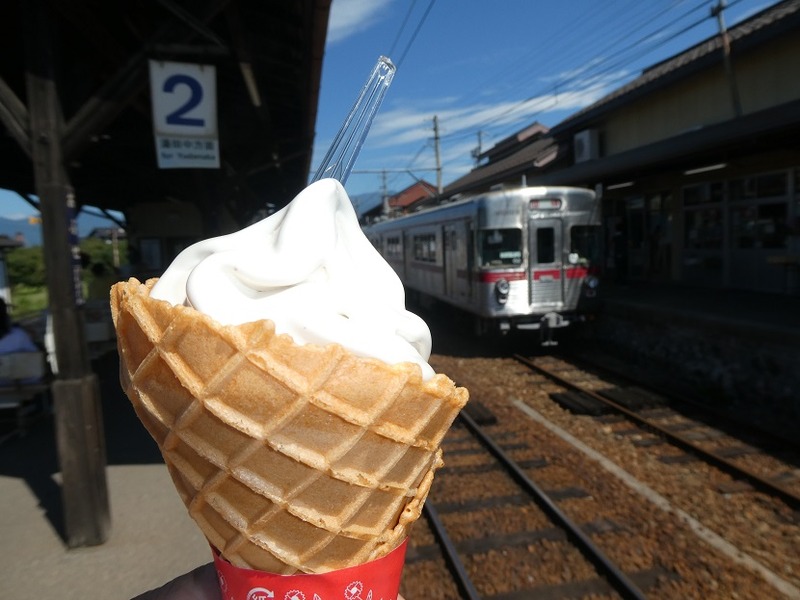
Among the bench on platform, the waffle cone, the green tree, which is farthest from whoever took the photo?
the green tree

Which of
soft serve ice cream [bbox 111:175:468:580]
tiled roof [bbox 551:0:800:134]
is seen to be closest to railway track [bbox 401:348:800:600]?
soft serve ice cream [bbox 111:175:468:580]

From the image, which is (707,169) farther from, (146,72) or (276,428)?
(276,428)

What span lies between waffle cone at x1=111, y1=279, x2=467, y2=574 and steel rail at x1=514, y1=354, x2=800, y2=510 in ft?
16.0

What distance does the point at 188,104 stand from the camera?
4.45 m

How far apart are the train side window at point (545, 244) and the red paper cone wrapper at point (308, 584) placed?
32.5 feet

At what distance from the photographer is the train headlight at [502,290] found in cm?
1082

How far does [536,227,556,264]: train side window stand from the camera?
10.9m

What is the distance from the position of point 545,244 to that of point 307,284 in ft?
32.5

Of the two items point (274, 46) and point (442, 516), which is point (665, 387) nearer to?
point (442, 516)

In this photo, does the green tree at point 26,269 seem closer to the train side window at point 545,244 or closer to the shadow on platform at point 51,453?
the shadow on platform at point 51,453

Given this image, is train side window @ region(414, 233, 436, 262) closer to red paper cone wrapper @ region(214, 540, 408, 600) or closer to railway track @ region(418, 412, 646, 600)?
railway track @ region(418, 412, 646, 600)

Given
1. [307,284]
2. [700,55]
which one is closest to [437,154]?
[700,55]

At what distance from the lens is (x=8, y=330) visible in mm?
6746

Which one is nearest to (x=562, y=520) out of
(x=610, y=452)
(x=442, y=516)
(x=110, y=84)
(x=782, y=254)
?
(x=442, y=516)
